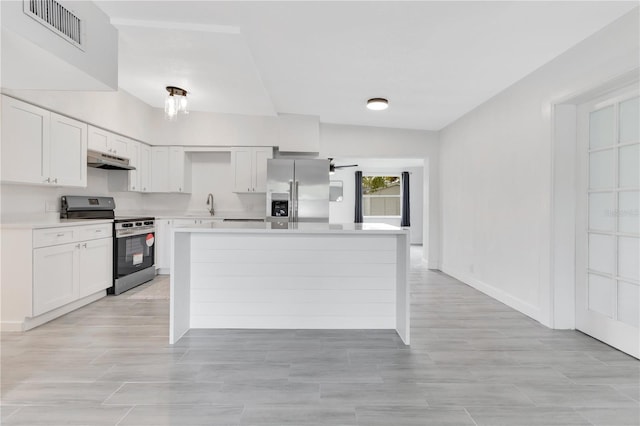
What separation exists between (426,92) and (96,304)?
4339mm

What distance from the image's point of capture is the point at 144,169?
5289 millimetres

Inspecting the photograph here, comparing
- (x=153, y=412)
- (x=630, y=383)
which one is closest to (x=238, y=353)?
(x=153, y=412)

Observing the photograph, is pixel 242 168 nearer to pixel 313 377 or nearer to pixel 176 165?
pixel 176 165

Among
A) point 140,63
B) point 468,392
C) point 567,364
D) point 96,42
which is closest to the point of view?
point 468,392

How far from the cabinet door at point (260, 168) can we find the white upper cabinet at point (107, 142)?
1784mm

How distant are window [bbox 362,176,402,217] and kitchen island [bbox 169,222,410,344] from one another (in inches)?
308

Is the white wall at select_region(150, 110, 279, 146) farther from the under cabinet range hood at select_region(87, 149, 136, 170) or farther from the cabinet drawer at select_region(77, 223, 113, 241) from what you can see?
the cabinet drawer at select_region(77, 223, 113, 241)

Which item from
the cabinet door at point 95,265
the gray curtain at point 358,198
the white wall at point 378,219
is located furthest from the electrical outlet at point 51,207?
the gray curtain at point 358,198

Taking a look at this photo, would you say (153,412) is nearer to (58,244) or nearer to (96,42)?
(58,244)

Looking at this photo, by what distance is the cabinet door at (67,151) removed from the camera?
3477 mm

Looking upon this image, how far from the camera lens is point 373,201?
→ 10.8 m

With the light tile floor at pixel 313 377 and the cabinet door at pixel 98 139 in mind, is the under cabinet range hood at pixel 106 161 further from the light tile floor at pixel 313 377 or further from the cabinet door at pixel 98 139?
the light tile floor at pixel 313 377

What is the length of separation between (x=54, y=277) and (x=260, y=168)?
9.87 ft

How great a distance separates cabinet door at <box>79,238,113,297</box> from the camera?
354 cm
